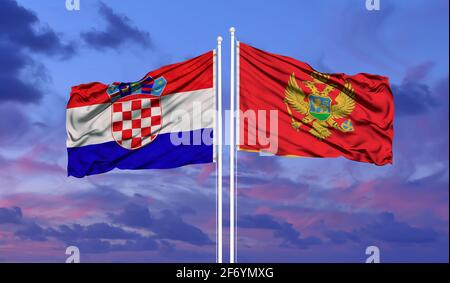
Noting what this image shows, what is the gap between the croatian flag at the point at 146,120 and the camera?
22656 millimetres

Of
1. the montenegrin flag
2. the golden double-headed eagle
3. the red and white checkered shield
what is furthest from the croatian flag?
the golden double-headed eagle

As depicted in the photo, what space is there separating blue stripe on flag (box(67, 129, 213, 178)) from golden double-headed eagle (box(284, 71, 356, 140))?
3.00m

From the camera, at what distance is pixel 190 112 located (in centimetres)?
2277

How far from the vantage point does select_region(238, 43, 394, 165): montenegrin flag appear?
73.3 feet

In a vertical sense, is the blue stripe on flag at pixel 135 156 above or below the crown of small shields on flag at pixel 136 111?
below

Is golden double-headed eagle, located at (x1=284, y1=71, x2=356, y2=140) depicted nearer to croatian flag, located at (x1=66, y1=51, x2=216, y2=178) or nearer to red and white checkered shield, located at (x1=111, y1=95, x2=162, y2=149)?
croatian flag, located at (x1=66, y1=51, x2=216, y2=178)

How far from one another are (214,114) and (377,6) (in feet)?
20.2

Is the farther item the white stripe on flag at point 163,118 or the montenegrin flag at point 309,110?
the white stripe on flag at point 163,118

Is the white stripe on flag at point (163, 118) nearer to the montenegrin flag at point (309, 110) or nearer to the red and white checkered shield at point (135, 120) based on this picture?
the red and white checkered shield at point (135, 120)

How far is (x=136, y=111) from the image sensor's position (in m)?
23.7

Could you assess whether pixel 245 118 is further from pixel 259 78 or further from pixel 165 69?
pixel 165 69

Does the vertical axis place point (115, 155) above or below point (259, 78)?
below

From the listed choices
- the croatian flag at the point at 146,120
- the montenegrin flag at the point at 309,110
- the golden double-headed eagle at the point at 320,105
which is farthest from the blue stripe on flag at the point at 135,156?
the golden double-headed eagle at the point at 320,105
